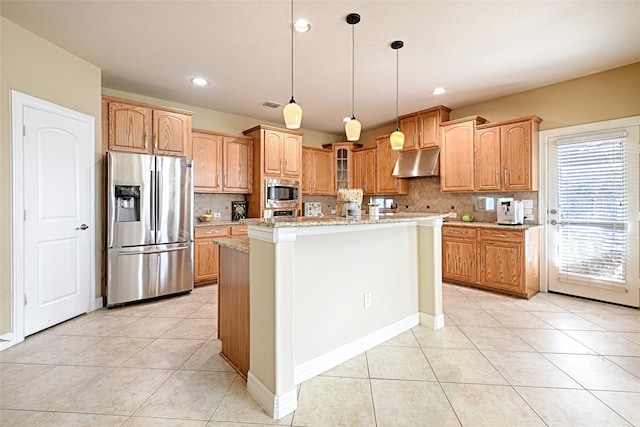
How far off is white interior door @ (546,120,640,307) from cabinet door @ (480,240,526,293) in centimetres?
64

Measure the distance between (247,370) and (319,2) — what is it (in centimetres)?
278

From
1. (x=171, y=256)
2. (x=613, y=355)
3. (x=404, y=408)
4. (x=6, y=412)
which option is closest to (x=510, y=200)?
(x=613, y=355)

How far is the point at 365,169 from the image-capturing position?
620 cm

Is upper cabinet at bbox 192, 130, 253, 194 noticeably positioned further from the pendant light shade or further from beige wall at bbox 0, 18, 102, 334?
the pendant light shade

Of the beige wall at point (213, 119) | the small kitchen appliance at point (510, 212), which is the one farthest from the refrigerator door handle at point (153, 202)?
the small kitchen appliance at point (510, 212)

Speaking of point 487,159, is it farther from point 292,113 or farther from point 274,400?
point 274,400

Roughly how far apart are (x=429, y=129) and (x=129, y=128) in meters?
4.41

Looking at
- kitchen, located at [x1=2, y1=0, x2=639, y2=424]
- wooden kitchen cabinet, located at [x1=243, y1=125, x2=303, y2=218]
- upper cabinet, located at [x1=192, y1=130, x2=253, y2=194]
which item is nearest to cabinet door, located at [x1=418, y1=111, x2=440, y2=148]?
kitchen, located at [x1=2, y1=0, x2=639, y2=424]

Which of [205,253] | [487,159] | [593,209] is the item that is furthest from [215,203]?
[593,209]

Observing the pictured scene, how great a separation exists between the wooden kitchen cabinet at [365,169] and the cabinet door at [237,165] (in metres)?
2.28

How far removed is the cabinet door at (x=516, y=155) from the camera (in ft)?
13.2

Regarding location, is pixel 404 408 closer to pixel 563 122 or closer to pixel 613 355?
pixel 613 355

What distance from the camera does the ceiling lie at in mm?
2418

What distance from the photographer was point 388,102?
470 centimetres
